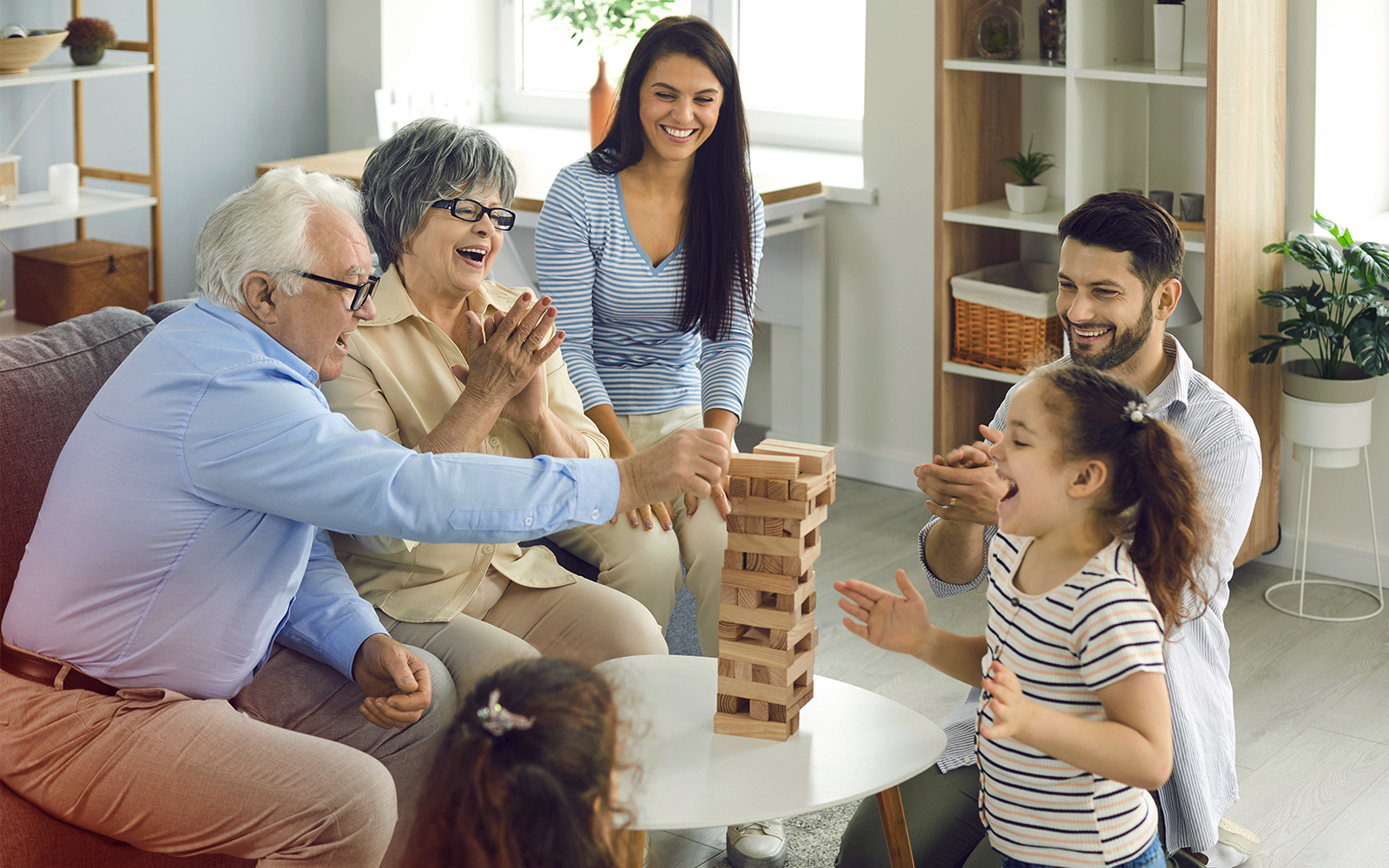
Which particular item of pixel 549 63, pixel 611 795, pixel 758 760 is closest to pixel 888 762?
pixel 758 760

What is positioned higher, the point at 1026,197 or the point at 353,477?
the point at 1026,197

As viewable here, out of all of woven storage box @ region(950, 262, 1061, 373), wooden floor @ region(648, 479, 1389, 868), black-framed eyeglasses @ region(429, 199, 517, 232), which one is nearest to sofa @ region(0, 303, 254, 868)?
black-framed eyeglasses @ region(429, 199, 517, 232)

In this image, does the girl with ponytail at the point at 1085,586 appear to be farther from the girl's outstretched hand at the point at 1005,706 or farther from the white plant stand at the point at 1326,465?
the white plant stand at the point at 1326,465

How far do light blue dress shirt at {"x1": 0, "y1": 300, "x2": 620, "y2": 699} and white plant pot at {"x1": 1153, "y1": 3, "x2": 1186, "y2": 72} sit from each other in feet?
6.91

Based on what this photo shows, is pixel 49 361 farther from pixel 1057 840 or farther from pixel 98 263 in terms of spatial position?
pixel 98 263

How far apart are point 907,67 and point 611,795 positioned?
3.04 metres

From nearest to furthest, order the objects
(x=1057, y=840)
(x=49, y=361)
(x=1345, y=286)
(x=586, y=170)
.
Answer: (x=1057, y=840), (x=49, y=361), (x=586, y=170), (x=1345, y=286)

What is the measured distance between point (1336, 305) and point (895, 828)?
1988mm

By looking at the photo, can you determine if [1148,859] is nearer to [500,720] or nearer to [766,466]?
[766,466]

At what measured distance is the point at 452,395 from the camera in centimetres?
206

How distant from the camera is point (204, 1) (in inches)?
182

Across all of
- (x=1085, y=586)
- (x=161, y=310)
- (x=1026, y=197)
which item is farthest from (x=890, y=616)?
(x=1026, y=197)

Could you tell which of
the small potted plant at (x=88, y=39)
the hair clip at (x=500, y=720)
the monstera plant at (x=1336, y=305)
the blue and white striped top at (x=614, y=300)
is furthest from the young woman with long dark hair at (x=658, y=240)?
the small potted plant at (x=88, y=39)

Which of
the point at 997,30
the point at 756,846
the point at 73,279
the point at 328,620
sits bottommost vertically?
the point at 756,846
